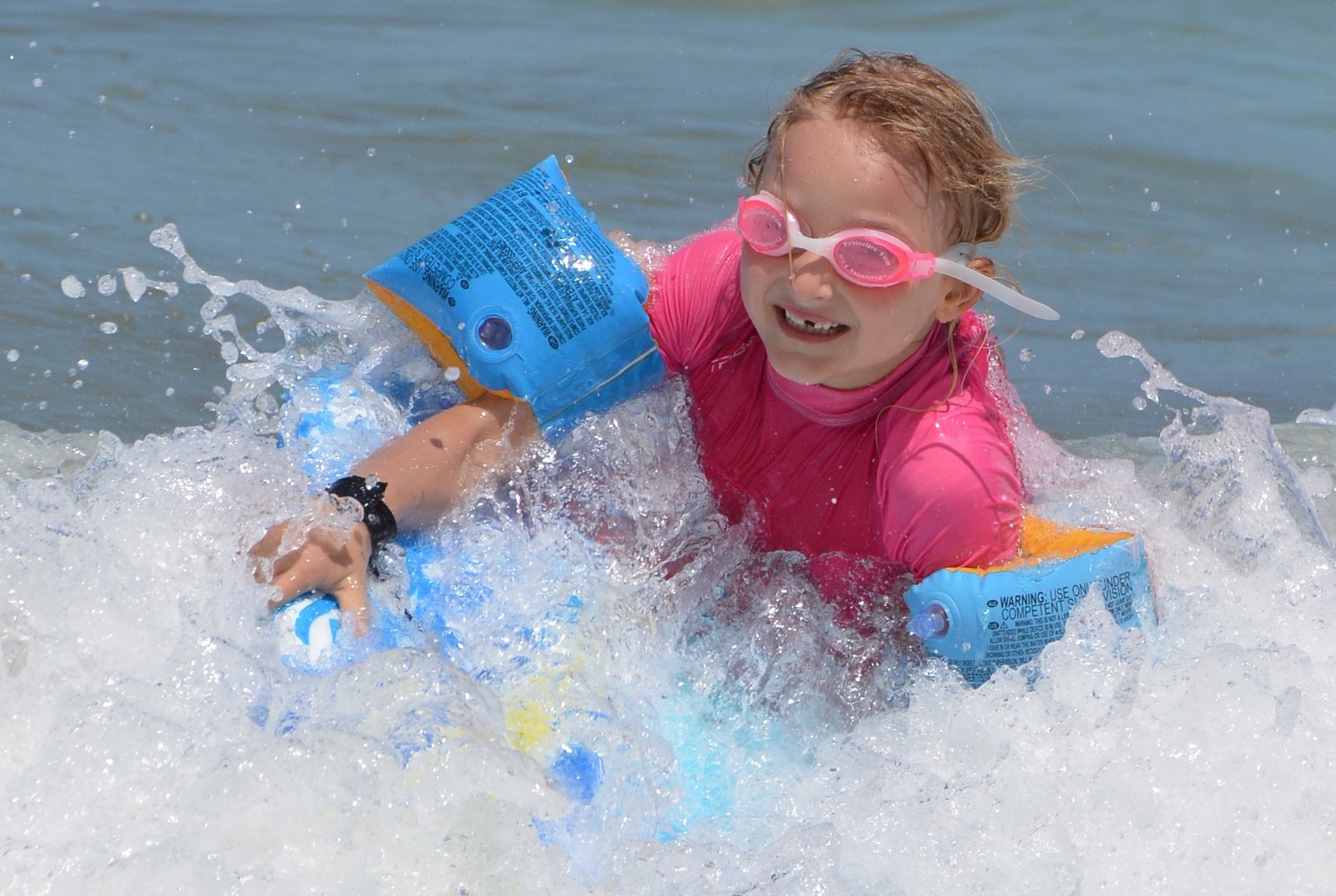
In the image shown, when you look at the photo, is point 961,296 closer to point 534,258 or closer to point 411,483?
point 534,258

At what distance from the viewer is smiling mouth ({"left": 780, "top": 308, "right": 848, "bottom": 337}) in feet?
9.96

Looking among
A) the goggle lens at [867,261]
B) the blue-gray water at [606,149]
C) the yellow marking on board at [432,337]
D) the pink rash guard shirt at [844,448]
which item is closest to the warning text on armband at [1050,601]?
the pink rash guard shirt at [844,448]

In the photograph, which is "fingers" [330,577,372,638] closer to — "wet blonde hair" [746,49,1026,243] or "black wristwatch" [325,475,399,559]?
"black wristwatch" [325,475,399,559]

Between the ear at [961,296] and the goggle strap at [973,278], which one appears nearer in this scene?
the goggle strap at [973,278]

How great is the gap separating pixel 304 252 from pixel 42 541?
2.56m

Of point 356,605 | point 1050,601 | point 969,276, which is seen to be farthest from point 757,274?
point 356,605

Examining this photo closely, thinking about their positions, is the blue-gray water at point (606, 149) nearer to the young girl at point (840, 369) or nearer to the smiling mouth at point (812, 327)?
the young girl at point (840, 369)

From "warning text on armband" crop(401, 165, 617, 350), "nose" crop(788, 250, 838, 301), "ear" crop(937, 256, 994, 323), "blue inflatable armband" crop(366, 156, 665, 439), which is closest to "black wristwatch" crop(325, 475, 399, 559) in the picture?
"blue inflatable armband" crop(366, 156, 665, 439)

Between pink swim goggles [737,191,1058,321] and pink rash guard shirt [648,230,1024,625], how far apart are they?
251 mm

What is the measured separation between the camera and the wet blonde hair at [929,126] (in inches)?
114

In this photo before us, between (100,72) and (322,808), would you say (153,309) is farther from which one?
(322,808)

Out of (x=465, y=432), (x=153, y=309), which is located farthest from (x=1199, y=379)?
(x=153, y=309)

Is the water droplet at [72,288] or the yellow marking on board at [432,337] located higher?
the yellow marking on board at [432,337]

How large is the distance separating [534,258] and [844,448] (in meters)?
0.80
